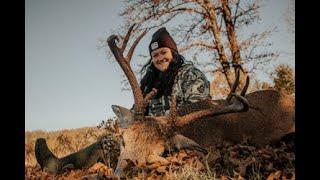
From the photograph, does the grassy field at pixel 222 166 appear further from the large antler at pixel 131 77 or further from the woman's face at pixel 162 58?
the woman's face at pixel 162 58

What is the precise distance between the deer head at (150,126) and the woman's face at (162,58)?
0.95 meters

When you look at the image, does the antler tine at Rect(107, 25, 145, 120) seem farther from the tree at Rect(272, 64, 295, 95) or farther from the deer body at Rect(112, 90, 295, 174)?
the tree at Rect(272, 64, 295, 95)

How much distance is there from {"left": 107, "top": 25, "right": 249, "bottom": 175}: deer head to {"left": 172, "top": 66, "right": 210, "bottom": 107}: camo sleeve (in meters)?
0.71

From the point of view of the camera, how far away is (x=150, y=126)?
4379mm

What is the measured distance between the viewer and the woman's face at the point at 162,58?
18.0 ft

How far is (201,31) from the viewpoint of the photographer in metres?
7.24

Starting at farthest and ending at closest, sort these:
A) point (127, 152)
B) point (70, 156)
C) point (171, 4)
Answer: point (171, 4)
point (70, 156)
point (127, 152)

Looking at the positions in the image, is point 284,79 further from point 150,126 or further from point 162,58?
point 150,126

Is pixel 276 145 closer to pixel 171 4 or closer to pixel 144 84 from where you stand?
pixel 144 84

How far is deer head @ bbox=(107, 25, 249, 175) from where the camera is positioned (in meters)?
4.22

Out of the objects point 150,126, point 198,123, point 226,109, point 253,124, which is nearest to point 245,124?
point 253,124

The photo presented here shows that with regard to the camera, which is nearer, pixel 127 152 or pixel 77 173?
pixel 127 152
